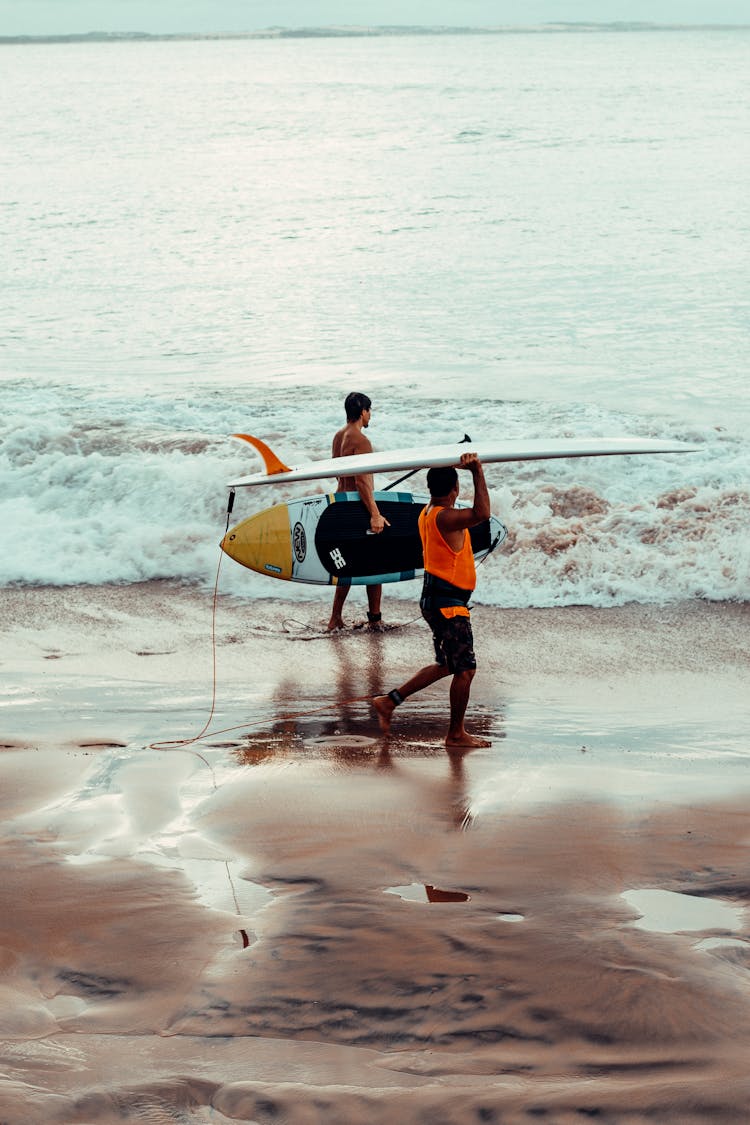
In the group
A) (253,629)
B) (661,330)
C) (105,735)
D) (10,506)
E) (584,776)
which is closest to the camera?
(584,776)

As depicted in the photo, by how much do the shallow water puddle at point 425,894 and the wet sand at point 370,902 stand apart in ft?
0.04

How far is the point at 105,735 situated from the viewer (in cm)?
598

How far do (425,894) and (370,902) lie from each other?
0.74 ft

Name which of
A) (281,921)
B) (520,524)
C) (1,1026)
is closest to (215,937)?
(281,921)

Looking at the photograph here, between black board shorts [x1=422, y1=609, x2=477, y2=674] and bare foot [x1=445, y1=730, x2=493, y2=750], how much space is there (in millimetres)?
349

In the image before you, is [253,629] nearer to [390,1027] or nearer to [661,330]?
[390,1027]

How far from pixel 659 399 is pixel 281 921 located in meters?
13.5

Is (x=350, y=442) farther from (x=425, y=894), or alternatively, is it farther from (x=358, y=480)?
(x=425, y=894)

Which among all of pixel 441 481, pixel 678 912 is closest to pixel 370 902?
pixel 678 912

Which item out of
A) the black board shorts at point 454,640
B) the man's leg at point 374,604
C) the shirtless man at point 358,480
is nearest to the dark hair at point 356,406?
the shirtless man at point 358,480

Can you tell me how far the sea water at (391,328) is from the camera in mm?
10375

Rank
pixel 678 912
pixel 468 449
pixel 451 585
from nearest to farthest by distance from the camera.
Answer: pixel 678 912 → pixel 451 585 → pixel 468 449

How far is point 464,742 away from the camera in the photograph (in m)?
5.91

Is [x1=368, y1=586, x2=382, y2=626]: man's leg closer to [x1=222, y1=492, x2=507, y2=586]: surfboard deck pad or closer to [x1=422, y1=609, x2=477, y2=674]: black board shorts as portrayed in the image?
[x1=222, y1=492, x2=507, y2=586]: surfboard deck pad
